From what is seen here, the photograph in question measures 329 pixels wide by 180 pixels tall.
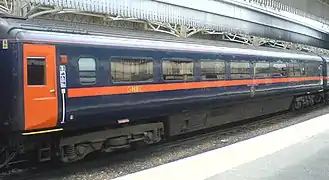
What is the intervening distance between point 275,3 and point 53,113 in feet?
52.3

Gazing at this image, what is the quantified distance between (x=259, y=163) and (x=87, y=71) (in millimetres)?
3626

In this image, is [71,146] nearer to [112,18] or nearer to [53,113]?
[53,113]

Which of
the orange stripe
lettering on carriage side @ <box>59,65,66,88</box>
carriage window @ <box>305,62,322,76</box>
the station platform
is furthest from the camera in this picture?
carriage window @ <box>305,62,322,76</box>

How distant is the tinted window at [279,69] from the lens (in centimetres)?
1674

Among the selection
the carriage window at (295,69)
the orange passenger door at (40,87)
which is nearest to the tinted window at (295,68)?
the carriage window at (295,69)

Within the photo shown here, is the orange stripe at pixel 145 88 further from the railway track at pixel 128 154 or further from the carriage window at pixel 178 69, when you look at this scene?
the railway track at pixel 128 154

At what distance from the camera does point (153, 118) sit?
34.6 ft

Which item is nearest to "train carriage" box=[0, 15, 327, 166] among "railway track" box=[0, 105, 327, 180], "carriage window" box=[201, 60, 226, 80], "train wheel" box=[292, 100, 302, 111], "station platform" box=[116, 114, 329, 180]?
"carriage window" box=[201, 60, 226, 80]

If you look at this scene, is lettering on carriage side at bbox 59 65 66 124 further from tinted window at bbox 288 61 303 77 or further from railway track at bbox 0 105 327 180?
tinted window at bbox 288 61 303 77

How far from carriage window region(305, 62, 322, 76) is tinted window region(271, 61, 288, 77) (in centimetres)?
303

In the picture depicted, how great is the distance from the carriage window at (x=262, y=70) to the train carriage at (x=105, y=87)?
3.61 feet

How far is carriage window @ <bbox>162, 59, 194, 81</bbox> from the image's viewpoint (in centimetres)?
1048

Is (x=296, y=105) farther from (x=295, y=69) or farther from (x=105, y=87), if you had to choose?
(x=105, y=87)

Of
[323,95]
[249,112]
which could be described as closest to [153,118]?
[249,112]
